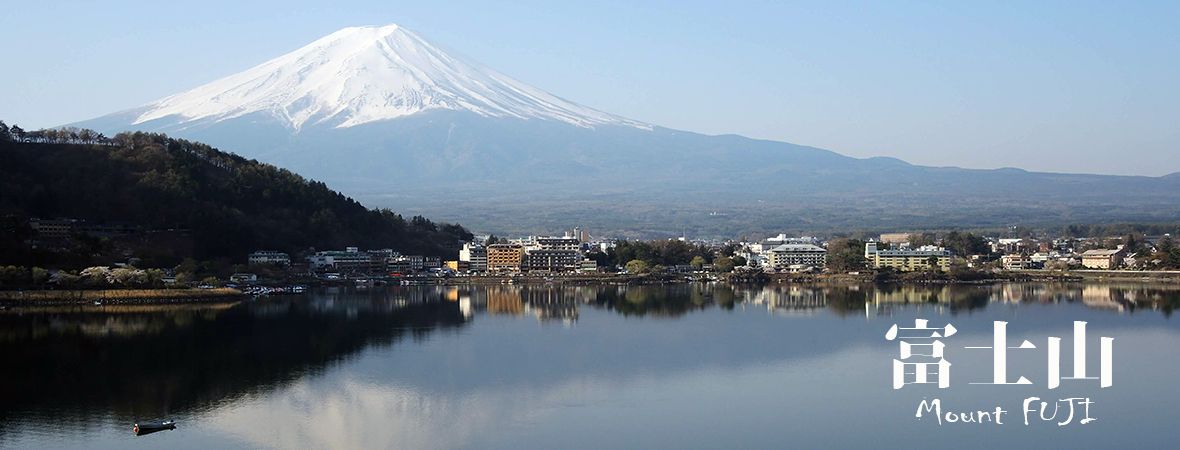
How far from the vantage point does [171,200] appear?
82.7 ft

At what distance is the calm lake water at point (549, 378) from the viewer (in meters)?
8.93

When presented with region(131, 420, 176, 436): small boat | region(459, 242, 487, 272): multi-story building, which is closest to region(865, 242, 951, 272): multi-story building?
region(459, 242, 487, 272): multi-story building

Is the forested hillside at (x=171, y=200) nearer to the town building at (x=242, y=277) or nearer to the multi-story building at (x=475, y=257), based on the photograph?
the multi-story building at (x=475, y=257)

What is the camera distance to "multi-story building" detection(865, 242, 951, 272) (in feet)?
94.4

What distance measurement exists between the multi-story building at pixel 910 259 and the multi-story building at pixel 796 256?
53.2 inches

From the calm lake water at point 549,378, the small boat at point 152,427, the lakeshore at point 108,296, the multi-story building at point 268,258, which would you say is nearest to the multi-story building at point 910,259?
the calm lake water at point 549,378

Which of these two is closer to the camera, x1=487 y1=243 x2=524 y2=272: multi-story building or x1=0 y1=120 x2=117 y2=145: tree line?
x1=0 y1=120 x2=117 y2=145: tree line

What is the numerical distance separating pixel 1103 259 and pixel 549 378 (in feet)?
71.5

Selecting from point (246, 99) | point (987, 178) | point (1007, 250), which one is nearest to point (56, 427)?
point (1007, 250)

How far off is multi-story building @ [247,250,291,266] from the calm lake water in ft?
20.2

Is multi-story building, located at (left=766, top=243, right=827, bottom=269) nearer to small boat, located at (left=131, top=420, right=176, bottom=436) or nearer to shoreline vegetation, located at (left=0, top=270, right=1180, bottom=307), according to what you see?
shoreline vegetation, located at (left=0, top=270, right=1180, bottom=307)

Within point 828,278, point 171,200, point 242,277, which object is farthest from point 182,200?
point 828,278

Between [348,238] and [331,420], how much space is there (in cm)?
1941

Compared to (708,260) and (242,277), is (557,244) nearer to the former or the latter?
(708,260)
